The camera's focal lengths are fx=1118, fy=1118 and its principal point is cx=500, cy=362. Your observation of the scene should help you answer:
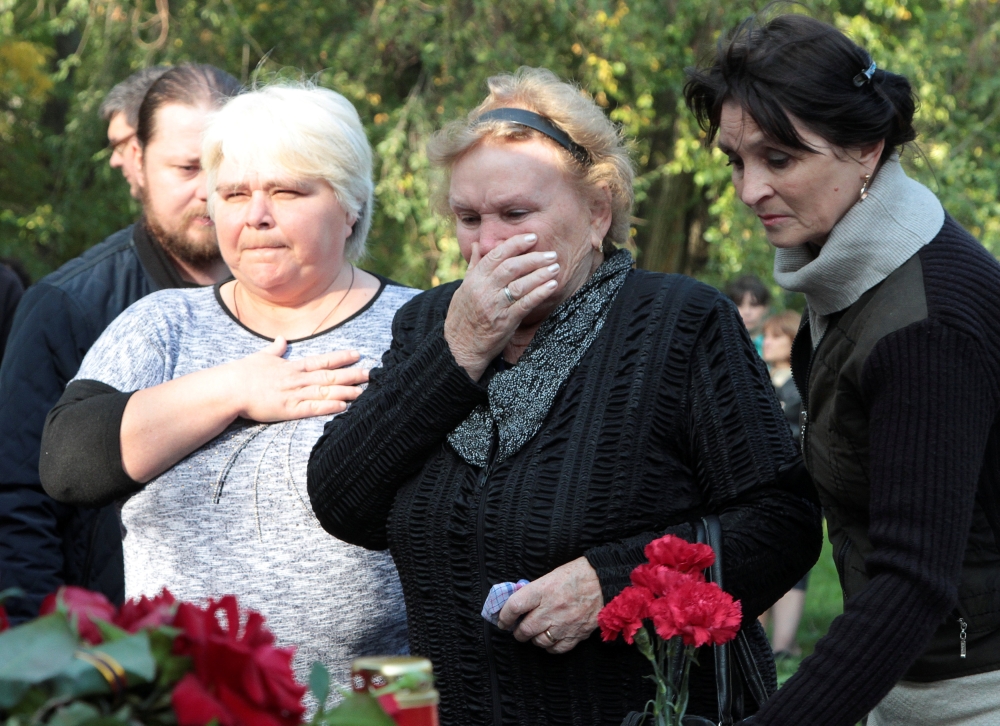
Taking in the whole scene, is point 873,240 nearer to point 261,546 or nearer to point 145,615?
point 145,615

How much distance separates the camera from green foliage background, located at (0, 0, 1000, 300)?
8.24m

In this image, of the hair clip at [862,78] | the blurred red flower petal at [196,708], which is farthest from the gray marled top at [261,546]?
the blurred red flower petal at [196,708]

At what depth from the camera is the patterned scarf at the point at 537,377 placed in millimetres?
2104

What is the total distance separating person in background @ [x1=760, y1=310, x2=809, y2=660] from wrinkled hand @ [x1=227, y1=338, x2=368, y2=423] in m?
3.09

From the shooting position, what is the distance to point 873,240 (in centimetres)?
167

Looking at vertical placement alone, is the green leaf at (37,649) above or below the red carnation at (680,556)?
above

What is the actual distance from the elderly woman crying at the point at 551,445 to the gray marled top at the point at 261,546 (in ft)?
0.67

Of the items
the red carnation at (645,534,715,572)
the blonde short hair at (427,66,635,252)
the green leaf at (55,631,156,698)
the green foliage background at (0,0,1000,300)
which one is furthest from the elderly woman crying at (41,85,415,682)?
the green foliage background at (0,0,1000,300)

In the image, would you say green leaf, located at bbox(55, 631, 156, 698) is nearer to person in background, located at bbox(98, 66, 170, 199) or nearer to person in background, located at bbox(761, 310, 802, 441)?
person in background, located at bbox(98, 66, 170, 199)

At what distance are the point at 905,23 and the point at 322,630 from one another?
905 centimetres

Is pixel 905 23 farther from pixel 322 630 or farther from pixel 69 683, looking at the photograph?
pixel 69 683

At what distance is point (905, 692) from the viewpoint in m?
1.74

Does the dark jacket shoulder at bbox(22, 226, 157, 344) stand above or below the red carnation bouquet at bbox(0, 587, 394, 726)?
above

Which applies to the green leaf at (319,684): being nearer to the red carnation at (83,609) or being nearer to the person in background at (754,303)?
the red carnation at (83,609)
